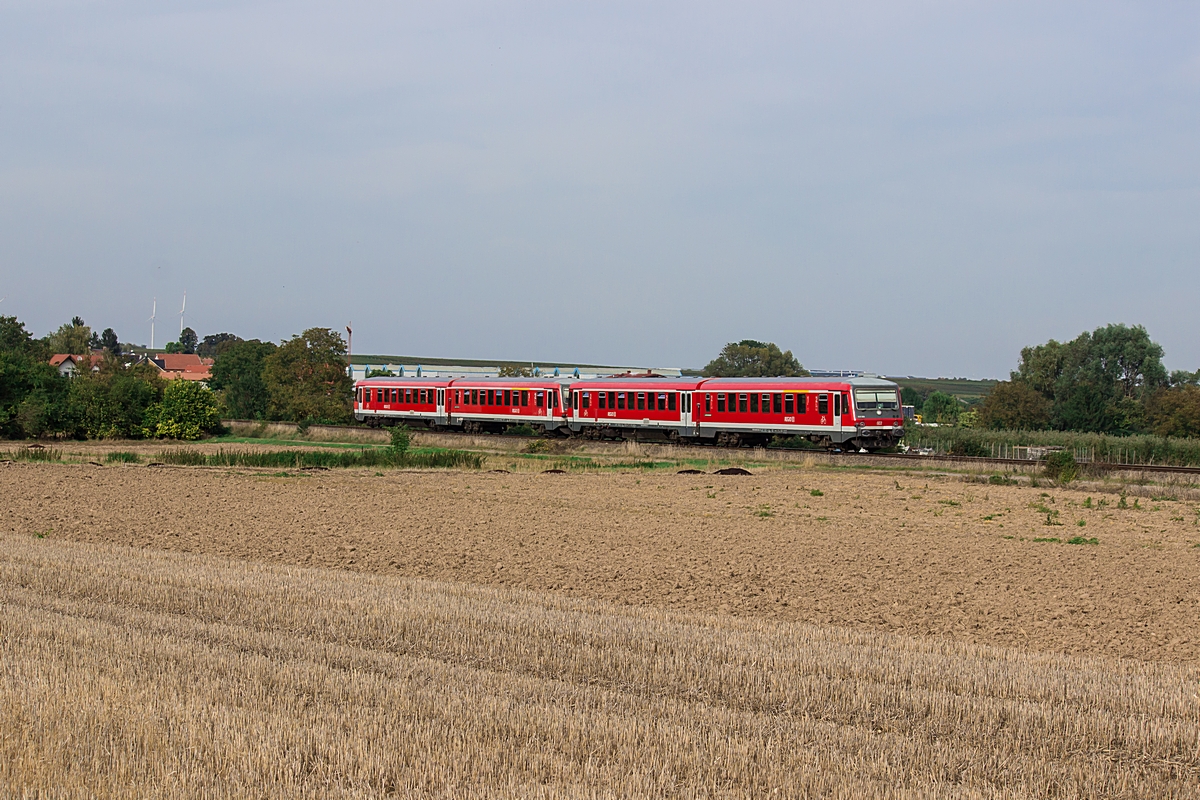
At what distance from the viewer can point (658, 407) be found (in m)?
50.7

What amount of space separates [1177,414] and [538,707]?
7651cm

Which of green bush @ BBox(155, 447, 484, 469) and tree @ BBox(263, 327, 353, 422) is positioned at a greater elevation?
tree @ BBox(263, 327, 353, 422)

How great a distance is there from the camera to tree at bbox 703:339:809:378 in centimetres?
13500

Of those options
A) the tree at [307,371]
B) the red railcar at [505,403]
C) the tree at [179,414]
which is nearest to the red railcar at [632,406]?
the red railcar at [505,403]

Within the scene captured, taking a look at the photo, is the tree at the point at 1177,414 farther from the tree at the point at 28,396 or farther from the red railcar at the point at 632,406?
the tree at the point at 28,396

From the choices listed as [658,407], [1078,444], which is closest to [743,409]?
[658,407]

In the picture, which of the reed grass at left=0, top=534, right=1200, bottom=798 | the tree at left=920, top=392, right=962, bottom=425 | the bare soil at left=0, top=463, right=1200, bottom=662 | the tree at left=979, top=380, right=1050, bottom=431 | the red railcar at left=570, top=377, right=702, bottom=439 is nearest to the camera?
the reed grass at left=0, top=534, right=1200, bottom=798

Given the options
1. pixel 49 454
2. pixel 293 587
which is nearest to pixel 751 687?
pixel 293 587

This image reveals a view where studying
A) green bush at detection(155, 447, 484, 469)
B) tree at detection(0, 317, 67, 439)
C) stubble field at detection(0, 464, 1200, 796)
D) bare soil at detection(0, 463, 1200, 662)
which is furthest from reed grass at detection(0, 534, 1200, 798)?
tree at detection(0, 317, 67, 439)

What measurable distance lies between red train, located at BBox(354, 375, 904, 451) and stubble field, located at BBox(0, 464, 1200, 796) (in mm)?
18450

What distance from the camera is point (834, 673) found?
10.4 metres

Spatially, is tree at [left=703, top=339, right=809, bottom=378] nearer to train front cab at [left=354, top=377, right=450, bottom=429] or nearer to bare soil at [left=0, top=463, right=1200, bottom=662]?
train front cab at [left=354, top=377, right=450, bottom=429]

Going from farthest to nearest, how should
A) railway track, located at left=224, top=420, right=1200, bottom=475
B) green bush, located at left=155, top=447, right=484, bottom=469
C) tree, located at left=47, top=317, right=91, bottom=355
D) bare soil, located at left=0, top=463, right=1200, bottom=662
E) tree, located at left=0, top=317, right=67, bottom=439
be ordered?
tree, located at left=47, top=317, right=91, bottom=355
tree, located at left=0, top=317, right=67, bottom=439
green bush, located at left=155, top=447, right=484, bottom=469
railway track, located at left=224, top=420, right=1200, bottom=475
bare soil, located at left=0, top=463, right=1200, bottom=662

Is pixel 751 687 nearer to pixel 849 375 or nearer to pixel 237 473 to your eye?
pixel 237 473
